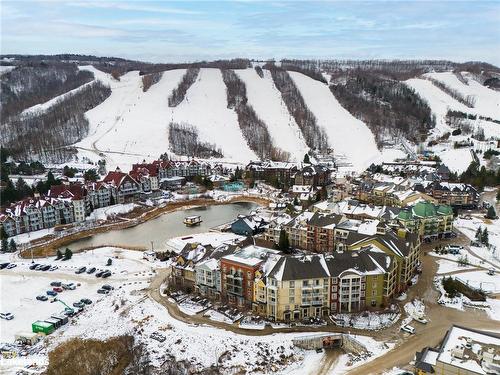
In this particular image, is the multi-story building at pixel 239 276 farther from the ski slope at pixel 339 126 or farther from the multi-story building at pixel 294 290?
the ski slope at pixel 339 126

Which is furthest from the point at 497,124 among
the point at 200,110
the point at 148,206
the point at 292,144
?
the point at 148,206

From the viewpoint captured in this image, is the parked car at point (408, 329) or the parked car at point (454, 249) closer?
the parked car at point (408, 329)

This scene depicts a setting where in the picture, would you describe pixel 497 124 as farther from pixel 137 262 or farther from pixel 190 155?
pixel 137 262

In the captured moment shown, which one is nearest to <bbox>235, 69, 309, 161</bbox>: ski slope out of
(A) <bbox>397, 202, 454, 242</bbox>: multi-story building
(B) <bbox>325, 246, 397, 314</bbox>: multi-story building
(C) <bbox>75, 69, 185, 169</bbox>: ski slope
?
(C) <bbox>75, 69, 185, 169</bbox>: ski slope

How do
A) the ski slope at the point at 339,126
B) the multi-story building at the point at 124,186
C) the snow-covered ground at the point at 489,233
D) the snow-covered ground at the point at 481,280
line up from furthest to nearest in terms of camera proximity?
the ski slope at the point at 339,126 < the multi-story building at the point at 124,186 < the snow-covered ground at the point at 489,233 < the snow-covered ground at the point at 481,280

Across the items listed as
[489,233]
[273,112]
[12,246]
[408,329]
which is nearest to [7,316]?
[12,246]

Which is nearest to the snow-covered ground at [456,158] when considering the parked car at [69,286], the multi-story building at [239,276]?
the multi-story building at [239,276]
